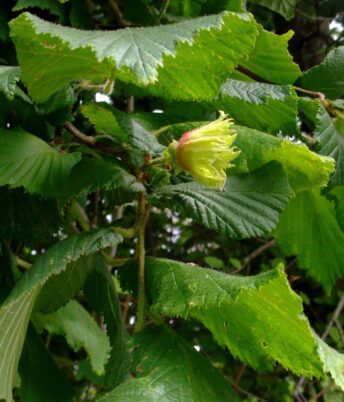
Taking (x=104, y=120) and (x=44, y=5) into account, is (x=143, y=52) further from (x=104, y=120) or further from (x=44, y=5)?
(x=44, y=5)

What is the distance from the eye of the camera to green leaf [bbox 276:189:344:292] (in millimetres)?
884

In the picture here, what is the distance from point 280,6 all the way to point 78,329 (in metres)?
0.78

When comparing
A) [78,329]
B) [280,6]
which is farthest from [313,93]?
[78,329]

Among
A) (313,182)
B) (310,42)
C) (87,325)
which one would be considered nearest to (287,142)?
(313,182)

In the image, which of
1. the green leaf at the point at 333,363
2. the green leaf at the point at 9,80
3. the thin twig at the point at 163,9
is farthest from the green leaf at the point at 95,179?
the thin twig at the point at 163,9

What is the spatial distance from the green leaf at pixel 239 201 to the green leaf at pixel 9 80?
0.19 meters

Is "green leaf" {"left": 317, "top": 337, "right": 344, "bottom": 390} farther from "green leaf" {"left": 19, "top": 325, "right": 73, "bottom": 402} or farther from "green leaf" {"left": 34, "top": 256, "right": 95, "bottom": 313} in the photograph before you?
"green leaf" {"left": 19, "top": 325, "right": 73, "bottom": 402}

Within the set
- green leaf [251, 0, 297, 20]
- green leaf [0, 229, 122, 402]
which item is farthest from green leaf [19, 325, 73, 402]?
green leaf [251, 0, 297, 20]

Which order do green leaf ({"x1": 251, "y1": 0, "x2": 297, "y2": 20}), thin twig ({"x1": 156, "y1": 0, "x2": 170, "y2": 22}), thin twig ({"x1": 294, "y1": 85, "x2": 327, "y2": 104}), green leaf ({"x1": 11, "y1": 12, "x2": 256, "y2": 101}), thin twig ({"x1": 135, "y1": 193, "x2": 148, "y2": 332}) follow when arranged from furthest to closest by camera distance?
green leaf ({"x1": 251, "y1": 0, "x2": 297, "y2": 20}) < thin twig ({"x1": 156, "y1": 0, "x2": 170, "y2": 22}) < thin twig ({"x1": 294, "y1": 85, "x2": 327, "y2": 104}) < thin twig ({"x1": 135, "y1": 193, "x2": 148, "y2": 332}) < green leaf ({"x1": 11, "y1": 12, "x2": 256, "y2": 101})

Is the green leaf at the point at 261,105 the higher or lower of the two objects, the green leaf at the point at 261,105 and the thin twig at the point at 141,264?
the higher

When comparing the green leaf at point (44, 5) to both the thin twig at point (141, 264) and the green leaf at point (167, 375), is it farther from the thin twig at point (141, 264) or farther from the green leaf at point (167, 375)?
the green leaf at point (167, 375)

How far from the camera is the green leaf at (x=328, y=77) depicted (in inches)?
33.5

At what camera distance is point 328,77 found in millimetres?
854

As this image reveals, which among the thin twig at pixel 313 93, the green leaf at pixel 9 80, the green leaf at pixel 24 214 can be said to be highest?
the green leaf at pixel 9 80
